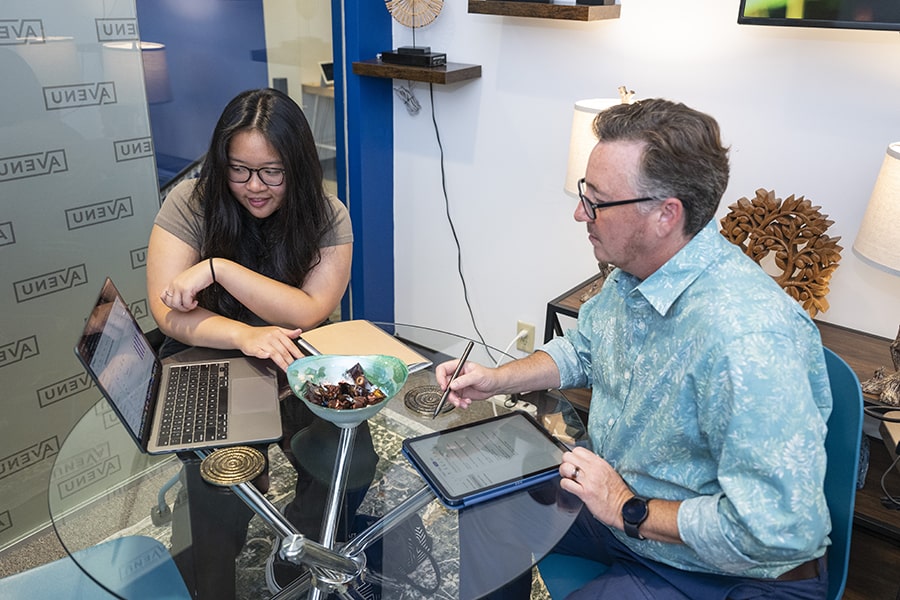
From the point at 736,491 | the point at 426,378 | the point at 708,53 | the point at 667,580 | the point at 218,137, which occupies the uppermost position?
the point at 708,53

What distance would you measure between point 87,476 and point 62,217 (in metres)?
0.90

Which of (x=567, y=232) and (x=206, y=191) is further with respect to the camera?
(x=567, y=232)

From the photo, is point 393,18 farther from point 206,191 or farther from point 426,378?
point 426,378

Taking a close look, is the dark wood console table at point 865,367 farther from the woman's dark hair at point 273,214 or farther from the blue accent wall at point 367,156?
the blue accent wall at point 367,156

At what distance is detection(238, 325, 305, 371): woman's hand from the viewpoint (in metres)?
1.51

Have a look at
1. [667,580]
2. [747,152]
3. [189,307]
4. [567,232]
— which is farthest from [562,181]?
[667,580]

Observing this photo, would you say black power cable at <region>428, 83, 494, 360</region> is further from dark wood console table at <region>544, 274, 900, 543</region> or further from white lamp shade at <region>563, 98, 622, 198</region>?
white lamp shade at <region>563, 98, 622, 198</region>

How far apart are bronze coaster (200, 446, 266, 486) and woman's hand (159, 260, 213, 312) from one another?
44cm

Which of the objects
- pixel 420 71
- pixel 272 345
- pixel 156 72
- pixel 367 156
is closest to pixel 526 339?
pixel 367 156

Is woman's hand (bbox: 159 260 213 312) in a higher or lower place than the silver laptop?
higher

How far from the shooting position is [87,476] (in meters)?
1.37

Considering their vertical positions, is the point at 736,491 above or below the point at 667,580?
above

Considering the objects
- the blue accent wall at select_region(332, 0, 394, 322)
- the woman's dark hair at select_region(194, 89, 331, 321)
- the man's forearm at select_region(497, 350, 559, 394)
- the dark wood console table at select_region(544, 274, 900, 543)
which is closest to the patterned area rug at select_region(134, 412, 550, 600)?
the man's forearm at select_region(497, 350, 559, 394)

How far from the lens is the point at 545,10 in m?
2.05
